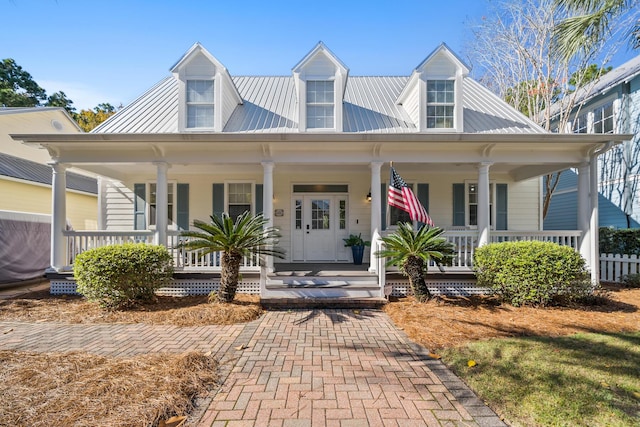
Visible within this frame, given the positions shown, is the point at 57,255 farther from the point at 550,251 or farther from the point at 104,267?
the point at 550,251

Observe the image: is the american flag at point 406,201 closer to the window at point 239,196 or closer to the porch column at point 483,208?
the porch column at point 483,208

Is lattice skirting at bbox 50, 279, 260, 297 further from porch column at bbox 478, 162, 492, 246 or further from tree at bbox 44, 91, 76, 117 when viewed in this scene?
tree at bbox 44, 91, 76, 117

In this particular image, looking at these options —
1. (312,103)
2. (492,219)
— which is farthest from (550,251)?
(312,103)

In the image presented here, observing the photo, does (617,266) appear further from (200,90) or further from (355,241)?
(200,90)

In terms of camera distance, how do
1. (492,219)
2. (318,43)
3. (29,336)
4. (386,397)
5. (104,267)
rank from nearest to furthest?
(386,397) < (29,336) < (104,267) < (318,43) < (492,219)

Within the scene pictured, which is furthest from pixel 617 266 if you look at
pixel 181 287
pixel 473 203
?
pixel 181 287

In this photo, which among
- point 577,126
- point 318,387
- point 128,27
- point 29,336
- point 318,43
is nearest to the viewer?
point 318,387

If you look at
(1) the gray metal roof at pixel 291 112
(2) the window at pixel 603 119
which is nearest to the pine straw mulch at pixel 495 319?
(1) the gray metal roof at pixel 291 112

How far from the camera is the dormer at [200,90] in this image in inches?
308

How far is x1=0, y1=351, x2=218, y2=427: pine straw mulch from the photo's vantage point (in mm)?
2506

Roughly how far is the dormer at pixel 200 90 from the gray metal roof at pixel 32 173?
8068 millimetres

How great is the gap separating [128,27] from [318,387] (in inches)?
326

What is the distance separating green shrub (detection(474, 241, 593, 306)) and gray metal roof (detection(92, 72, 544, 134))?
3.76 metres

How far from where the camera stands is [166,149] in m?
7.05
